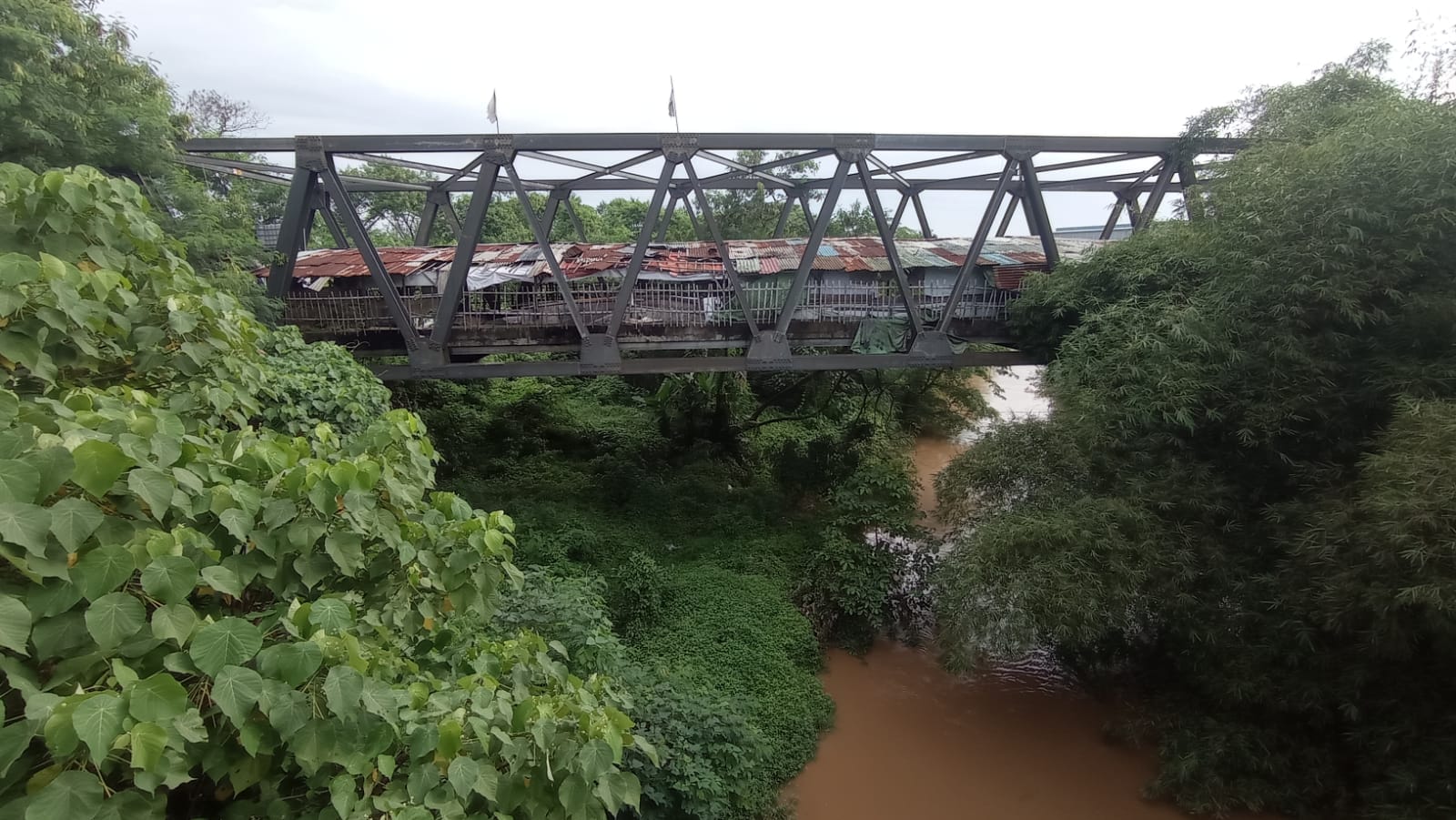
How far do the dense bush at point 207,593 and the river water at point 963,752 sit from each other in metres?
5.65

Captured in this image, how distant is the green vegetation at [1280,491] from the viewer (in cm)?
550

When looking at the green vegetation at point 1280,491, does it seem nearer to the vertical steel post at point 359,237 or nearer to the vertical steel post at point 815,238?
the vertical steel post at point 815,238

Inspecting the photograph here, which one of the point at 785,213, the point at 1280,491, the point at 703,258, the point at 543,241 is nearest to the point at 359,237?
the point at 543,241

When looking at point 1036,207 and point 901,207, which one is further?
point 901,207

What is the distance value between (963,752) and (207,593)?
8124 millimetres

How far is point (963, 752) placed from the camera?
7.79 meters

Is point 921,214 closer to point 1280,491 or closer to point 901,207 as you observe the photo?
point 901,207

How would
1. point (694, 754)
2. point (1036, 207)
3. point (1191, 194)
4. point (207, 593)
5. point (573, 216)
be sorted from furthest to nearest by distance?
point (573, 216) → point (1036, 207) → point (1191, 194) → point (694, 754) → point (207, 593)

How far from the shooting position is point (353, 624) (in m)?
2.37

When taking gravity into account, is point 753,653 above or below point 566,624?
below

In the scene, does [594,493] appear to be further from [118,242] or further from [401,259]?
[118,242]

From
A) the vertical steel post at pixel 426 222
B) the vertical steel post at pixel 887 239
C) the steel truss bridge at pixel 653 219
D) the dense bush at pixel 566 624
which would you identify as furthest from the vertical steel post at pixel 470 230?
the vertical steel post at pixel 426 222

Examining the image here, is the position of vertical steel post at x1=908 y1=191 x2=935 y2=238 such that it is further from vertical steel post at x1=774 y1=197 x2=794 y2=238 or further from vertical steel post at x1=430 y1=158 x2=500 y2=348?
vertical steel post at x1=430 y1=158 x2=500 y2=348

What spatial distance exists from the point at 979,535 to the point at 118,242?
7.99 metres
